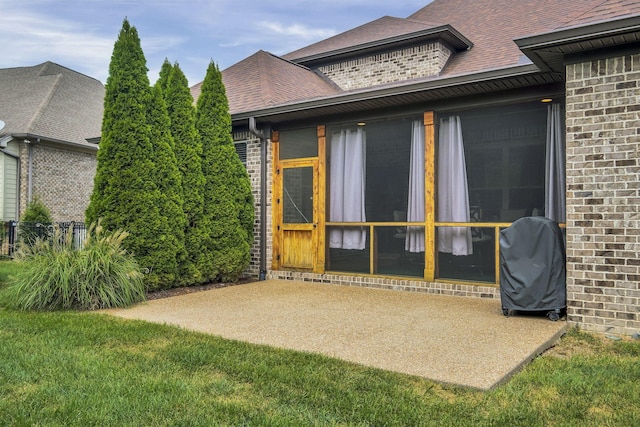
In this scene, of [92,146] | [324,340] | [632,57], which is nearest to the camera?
[324,340]

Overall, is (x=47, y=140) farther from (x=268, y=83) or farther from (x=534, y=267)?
(x=534, y=267)

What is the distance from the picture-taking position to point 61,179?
608 inches

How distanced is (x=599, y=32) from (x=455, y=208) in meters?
3.00

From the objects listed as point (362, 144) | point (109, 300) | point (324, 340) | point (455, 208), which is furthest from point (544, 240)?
point (109, 300)

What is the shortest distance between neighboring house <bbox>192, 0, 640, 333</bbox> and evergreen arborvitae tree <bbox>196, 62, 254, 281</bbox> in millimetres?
446

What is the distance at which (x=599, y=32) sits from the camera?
15.1 feet

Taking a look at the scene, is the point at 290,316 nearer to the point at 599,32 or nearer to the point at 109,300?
the point at 109,300

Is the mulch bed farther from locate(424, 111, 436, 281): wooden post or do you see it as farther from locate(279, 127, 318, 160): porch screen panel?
locate(424, 111, 436, 281): wooden post

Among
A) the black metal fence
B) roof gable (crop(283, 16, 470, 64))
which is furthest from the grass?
the black metal fence

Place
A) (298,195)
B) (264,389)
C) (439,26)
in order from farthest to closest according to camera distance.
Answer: (439,26), (298,195), (264,389)

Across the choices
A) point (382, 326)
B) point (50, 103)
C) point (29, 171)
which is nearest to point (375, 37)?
point (382, 326)

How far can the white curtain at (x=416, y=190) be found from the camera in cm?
729

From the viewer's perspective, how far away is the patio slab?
3.72m

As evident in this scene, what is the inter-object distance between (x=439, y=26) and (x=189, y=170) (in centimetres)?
577
